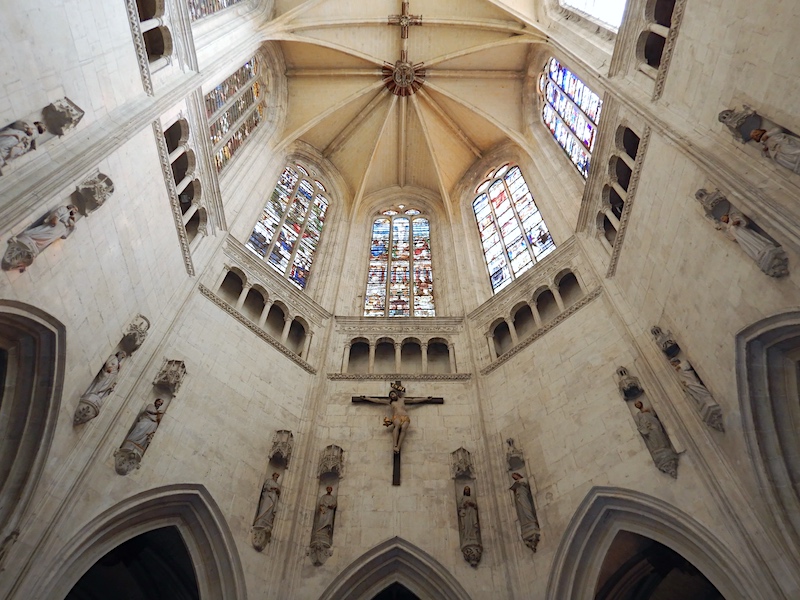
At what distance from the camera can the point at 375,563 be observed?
9438mm

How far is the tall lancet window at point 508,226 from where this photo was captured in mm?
15593

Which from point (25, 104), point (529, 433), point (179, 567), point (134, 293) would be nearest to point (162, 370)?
point (134, 293)

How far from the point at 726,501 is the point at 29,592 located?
341 inches

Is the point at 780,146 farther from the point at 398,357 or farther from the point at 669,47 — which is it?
the point at 398,357

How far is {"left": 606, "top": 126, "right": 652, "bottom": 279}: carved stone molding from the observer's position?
33.6ft

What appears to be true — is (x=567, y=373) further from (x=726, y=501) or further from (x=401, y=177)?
(x=401, y=177)

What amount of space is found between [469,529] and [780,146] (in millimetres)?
7250

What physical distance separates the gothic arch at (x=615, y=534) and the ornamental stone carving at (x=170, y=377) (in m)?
6.74

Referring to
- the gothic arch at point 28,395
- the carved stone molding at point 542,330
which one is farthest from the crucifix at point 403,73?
the gothic arch at point 28,395

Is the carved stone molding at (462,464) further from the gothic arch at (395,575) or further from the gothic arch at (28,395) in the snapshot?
the gothic arch at (28,395)

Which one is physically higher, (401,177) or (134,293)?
(401,177)

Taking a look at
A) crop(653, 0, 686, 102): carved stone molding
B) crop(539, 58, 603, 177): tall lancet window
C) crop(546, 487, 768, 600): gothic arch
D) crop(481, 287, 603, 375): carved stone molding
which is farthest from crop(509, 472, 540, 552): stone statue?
crop(539, 58, 603, 177): tall lancet window

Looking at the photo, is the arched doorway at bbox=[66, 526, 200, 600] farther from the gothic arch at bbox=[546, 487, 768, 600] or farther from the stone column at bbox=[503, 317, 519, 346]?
the stone column at bbox=[503, 317, 519, 346]

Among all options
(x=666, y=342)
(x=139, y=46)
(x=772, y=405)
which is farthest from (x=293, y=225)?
(x=772, y=405)
